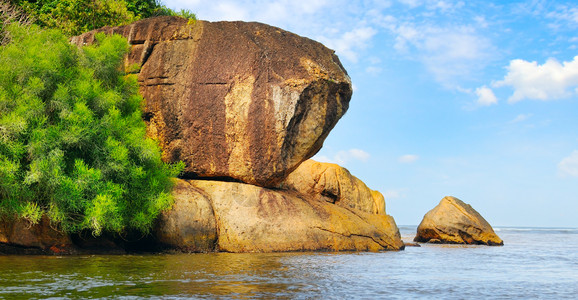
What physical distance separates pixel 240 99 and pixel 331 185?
7.47 m

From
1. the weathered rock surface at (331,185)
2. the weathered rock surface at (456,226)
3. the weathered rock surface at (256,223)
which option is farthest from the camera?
the weathered rock surface at (456,226)

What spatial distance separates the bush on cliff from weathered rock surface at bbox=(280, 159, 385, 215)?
756 centimetres

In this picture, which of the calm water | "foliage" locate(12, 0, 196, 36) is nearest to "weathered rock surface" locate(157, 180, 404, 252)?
the calm water

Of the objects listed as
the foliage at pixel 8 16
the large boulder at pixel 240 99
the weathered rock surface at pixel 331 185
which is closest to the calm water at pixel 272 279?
the large boulder at pixel 240 99

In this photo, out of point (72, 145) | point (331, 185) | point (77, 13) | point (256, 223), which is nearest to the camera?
point (72, 145)

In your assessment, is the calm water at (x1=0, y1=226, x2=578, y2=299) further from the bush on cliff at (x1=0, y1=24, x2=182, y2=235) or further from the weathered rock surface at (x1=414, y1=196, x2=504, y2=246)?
the weathered rock surface at (x1=414, y1=196, x2=504, y2=246)

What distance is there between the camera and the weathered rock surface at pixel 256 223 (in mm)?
17812

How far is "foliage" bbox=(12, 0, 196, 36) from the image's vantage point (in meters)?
30.1

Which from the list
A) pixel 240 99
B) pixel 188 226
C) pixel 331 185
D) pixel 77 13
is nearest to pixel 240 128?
pixel 240 99

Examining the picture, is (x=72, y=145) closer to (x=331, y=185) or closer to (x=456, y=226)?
(x=331, y=185)

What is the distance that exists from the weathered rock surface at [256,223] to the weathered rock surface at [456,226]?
34.8ft

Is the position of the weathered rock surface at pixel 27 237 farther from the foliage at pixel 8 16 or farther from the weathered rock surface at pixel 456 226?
the weathered rock surface at pixel 456 226

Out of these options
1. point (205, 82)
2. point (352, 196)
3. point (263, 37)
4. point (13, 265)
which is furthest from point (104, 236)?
point (352, 196)

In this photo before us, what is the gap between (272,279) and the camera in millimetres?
10500
